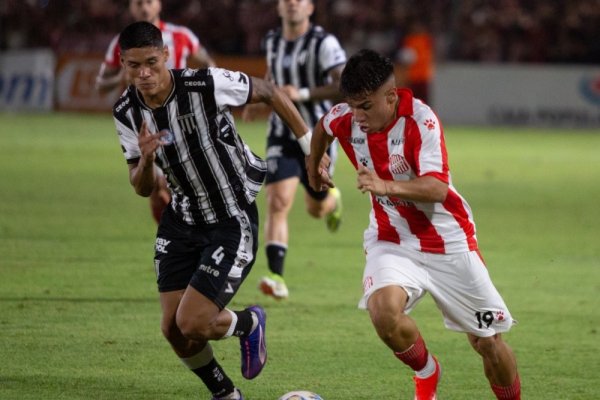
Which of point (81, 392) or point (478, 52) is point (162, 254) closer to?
point (81, 392)

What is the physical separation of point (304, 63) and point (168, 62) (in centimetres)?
135

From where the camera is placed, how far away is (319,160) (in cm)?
641

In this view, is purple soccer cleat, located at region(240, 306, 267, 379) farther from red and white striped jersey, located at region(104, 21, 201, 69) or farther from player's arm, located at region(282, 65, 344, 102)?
red and white striped jersey, located at region(104, 21, 201, 69)

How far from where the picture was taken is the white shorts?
5.80m

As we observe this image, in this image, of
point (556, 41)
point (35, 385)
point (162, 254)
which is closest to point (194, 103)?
point (162, 254)

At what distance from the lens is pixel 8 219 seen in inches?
520

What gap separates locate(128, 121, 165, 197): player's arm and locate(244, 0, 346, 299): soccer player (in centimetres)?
346

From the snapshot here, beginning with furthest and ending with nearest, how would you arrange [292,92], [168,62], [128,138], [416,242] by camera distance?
1. [168,62]
2. [292,92]
3. [128,138]
4. [416,242]

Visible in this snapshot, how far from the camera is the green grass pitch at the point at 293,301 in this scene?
6.77 meters

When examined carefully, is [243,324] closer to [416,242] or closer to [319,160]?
[319,160]

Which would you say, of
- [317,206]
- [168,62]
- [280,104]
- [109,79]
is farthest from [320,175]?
[109,79]

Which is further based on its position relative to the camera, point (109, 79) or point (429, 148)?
point (109, 79)

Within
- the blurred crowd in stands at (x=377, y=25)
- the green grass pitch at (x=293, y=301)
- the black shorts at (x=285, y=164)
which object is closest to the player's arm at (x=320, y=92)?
the black shorts at (x=285, y=164)

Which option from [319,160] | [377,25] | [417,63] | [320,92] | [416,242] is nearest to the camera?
[416,242]
